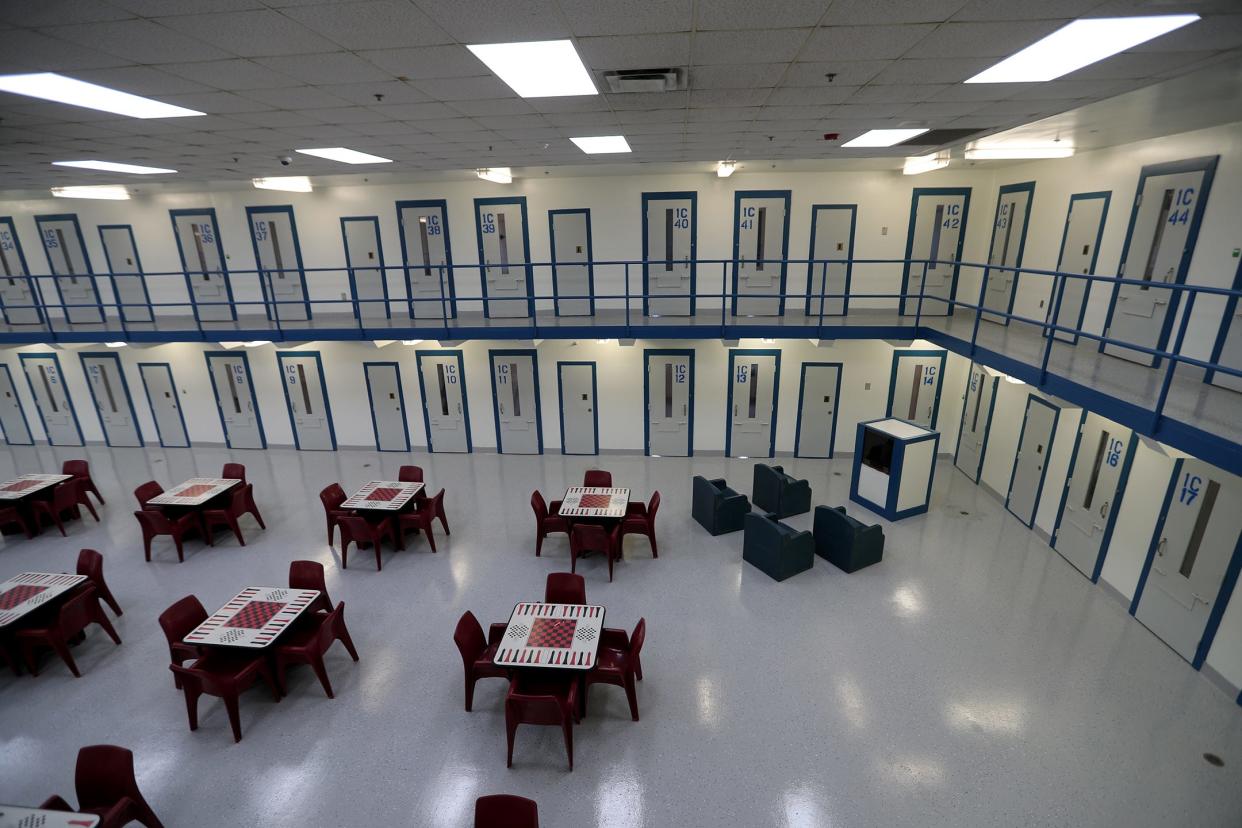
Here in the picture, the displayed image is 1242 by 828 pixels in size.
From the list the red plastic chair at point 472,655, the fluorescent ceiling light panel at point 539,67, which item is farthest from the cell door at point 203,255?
the fluorescent ceiling light panel at point 539,67

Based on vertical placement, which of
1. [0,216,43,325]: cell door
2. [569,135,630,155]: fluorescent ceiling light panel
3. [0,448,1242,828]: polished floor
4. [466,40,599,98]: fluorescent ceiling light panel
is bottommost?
[0,448,1242,828]: polished floor

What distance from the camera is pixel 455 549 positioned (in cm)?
746

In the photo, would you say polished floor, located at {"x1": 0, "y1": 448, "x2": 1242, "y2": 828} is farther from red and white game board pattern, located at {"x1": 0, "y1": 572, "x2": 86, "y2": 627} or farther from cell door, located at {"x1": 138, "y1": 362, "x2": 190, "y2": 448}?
cell door, located at {"x1": 138, "y1": 362, "x2": 190, "y2": 448}

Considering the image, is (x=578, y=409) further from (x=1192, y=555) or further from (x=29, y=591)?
(x=1192, y=555)

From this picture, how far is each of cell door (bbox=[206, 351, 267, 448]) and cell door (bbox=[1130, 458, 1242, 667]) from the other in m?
14.2

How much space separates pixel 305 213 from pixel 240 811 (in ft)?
31.5

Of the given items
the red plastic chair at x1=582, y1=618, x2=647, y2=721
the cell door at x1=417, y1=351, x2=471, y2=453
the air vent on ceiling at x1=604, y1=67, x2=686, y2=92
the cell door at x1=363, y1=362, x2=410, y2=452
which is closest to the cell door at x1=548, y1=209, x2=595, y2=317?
the cell door at x1=417, y1=351, x2=471, y2=453

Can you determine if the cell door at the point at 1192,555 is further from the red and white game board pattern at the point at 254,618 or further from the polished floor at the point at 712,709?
the red and white game board pattern at the point at 254,618

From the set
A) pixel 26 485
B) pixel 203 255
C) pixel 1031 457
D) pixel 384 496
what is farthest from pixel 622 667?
pixel 203 255

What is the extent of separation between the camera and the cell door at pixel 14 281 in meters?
11.0

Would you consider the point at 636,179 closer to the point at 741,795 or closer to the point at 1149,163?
the point at 1149,163

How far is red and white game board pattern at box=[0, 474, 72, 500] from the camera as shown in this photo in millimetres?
7691

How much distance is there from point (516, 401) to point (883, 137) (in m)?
7.19

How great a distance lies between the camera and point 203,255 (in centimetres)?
1064
